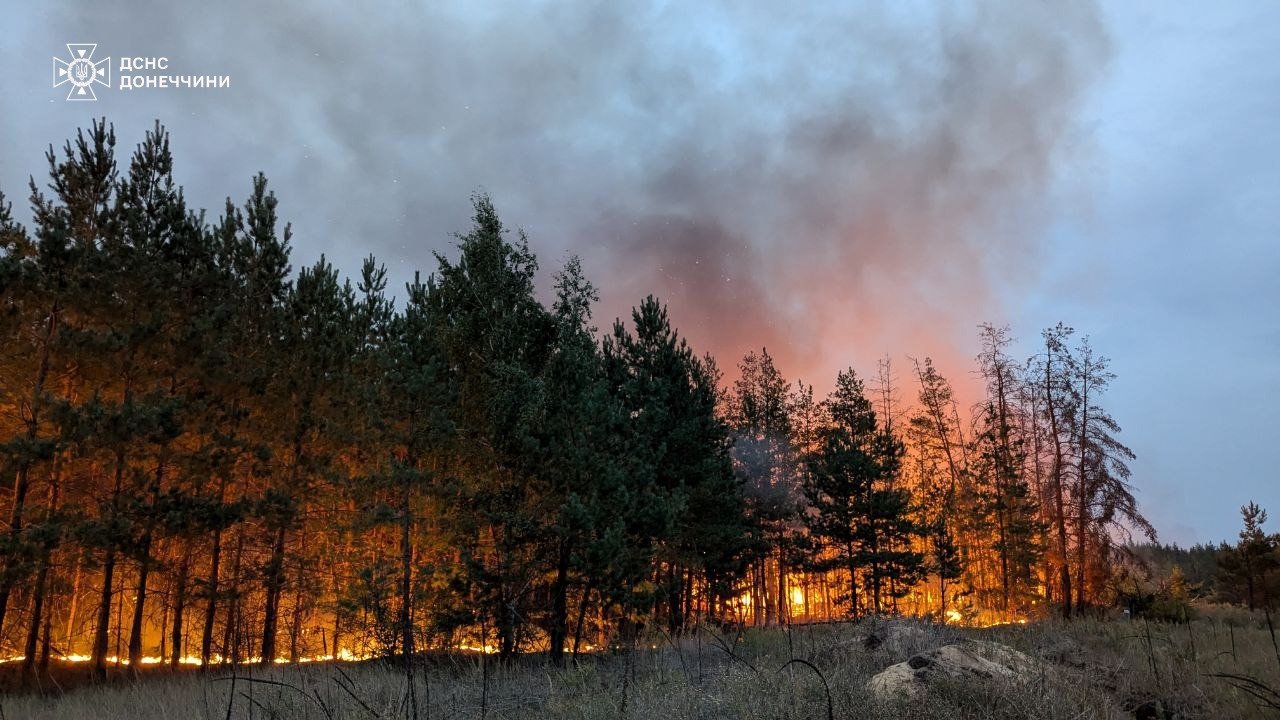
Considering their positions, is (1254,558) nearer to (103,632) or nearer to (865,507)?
(865,507)

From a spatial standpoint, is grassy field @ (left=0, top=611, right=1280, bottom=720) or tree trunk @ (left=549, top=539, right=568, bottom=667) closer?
grassy field @ (left=0, top=611, right=1280, bottom=720)

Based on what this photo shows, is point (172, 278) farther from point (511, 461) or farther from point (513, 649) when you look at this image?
point (513, 649)

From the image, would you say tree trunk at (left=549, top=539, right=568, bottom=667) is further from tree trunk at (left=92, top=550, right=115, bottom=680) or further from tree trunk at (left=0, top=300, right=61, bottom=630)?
tree trunk at (left=0, top=300, right=61, bottom=630)

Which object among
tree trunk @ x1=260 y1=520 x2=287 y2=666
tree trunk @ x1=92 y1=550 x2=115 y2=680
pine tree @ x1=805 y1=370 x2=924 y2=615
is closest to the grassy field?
tree trunk @ x1=92 y1=550 x2=115 y2=680

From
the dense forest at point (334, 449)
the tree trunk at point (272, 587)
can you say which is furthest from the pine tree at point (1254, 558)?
the tree trunk at point (272, 587)

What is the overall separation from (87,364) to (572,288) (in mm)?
13545

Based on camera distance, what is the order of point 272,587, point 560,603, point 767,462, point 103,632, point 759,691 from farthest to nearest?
point 767,462 < point 272,587 < point 560,603 < point 103,632 < point 759,691

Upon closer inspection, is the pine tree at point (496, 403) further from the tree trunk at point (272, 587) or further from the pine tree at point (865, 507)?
the pine tree at point (865, 507)

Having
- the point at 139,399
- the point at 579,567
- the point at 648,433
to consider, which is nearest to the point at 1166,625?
the point at 648,433

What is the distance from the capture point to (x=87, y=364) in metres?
18.8

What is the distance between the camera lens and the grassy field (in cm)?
676

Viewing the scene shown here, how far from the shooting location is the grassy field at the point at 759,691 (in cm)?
676

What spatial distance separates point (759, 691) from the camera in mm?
7012

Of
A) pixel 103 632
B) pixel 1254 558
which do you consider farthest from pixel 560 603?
pixel 1254 558
